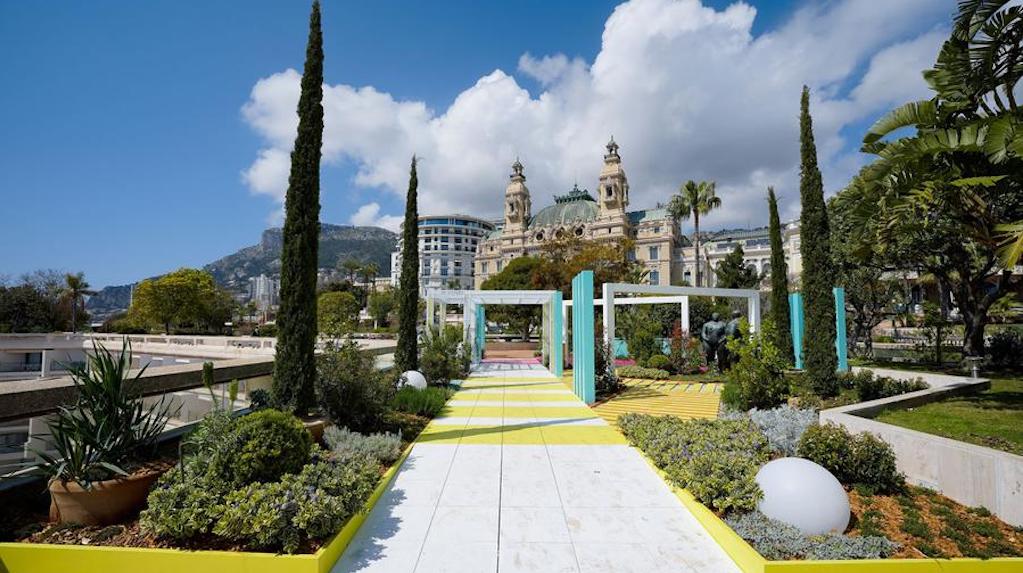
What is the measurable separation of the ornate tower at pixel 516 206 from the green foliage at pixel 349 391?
7532 centimetres

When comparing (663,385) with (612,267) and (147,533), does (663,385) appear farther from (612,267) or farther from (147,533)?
(612,267)

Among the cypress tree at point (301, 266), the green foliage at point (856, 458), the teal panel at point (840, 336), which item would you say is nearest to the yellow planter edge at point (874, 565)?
the green foliage at point (856, 458)

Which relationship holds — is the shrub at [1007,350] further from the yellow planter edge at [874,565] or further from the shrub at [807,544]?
the shrub at [807,544]

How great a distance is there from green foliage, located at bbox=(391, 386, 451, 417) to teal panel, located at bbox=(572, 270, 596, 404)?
3.13 m

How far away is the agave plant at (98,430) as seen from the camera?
3.49 m

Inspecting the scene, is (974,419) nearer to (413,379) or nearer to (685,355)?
(685,355)

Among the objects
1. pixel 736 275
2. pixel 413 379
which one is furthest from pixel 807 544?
pixel 736 275

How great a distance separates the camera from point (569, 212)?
79438 mm

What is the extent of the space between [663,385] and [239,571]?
1130cm

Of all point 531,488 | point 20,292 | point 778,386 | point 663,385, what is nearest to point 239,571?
point 531,488

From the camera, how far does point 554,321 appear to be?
1515cm

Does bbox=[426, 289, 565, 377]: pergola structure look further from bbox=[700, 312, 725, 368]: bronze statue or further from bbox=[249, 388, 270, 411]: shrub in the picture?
bbox=[249, 388, 270, 411]: shrub

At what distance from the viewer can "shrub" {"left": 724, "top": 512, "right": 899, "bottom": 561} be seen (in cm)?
312

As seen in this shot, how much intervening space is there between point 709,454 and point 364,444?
12.5 feet
